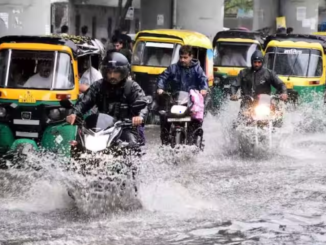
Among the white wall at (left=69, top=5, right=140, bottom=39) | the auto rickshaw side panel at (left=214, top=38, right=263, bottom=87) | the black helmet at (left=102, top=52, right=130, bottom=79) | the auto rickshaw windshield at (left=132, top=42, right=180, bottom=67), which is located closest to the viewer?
the black helmet at (left=102, top=52, right=130, bottom=79)

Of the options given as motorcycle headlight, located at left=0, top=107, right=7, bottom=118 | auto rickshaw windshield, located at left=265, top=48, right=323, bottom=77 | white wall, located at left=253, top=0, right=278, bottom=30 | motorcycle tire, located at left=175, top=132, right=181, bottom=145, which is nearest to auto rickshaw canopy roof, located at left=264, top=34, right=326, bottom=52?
auto rickshaw windshield, located at left=265, top=48, right=323, bottom=77

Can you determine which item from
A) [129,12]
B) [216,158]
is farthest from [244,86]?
[129,12]

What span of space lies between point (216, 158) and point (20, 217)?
4.77 meters

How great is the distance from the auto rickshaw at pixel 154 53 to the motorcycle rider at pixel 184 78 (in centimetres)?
439

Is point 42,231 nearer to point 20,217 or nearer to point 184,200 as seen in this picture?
point 20,217

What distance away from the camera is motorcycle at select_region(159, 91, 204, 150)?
11.0 meters

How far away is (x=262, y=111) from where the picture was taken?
11.9 meters

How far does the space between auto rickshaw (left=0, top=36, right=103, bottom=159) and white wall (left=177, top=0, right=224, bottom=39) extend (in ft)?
54.0

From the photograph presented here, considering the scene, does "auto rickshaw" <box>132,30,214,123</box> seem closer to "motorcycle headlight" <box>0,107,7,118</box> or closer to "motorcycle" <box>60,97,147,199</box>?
"motorcycle headlight" <box>0,107,7,118</box>

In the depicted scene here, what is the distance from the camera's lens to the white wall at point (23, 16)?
16.2 m

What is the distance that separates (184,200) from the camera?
8.69 meters

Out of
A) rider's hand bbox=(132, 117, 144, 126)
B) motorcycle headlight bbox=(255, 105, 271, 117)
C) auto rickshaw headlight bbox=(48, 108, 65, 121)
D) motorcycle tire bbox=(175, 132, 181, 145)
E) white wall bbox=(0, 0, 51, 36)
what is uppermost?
white wall bbox=(0, 0, 51, 36)

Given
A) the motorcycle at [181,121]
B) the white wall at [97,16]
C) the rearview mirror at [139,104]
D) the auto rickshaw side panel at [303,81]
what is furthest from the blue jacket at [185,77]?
the white wall at [97,16]

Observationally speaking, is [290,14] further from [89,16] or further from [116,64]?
[116,64]
